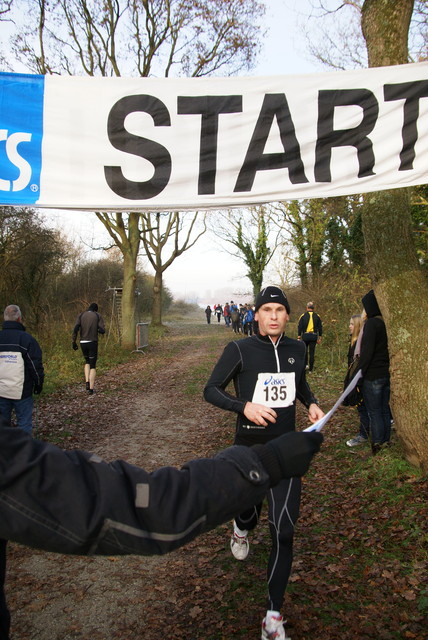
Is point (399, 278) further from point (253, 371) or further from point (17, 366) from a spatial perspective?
point (17, 366)

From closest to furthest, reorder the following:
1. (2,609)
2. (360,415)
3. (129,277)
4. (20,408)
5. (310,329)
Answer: (2,609)
(20,408)
(360,415)
(310,329)
(129,277)

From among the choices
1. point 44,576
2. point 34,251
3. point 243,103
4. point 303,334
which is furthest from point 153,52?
point 44,576

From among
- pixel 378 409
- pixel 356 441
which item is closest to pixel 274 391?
pixel 378 409

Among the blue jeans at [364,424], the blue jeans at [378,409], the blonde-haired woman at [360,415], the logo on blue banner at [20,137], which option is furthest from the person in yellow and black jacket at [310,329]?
the logo on blue banner at [20,137]

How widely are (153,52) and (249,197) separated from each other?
18438 mm

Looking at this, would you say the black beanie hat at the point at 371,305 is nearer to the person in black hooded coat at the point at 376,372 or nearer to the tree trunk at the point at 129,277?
the person in black hooded coat at the point at 376,372

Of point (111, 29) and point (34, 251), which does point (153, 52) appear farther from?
point (34, 251)

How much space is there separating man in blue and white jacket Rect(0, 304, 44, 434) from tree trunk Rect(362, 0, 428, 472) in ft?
14.9

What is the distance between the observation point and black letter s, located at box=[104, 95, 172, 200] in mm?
3318

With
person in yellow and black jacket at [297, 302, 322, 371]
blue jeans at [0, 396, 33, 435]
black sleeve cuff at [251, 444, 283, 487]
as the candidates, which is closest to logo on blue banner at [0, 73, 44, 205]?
black sleeve cuff at [251, 444, 283, 487]

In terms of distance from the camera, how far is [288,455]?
1.56 m

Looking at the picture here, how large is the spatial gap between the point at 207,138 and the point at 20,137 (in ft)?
4.32

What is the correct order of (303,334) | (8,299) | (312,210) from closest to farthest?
(303,334) < (8,299) < (312,210)

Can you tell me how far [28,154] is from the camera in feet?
10.8
